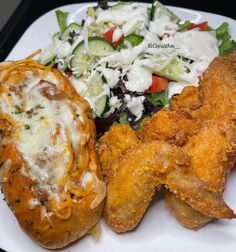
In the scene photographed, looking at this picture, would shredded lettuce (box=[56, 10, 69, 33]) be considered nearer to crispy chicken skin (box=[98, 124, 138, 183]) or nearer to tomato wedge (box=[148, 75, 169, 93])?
tomato wedge (box=[148, 75, 169, 93])

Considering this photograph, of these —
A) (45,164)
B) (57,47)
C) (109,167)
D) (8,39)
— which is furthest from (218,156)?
(8,39)

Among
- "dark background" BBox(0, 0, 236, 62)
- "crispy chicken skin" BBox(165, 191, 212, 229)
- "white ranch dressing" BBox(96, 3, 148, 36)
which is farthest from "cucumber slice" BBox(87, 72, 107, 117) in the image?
"dark background" BBox(0, 0, 236, 62)

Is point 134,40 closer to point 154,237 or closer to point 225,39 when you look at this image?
point 225,39

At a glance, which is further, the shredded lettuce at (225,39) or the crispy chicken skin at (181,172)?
the shredded lettuce at (225,39)

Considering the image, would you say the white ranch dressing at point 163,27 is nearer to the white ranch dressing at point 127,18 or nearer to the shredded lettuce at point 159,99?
the white ranch dressing at point 127,18

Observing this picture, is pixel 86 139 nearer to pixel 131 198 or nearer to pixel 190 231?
pixel 131 198

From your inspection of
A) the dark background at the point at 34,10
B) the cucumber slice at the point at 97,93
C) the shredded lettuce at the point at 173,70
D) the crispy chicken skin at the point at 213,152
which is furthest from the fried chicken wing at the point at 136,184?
the dark background at the point at 34,10
